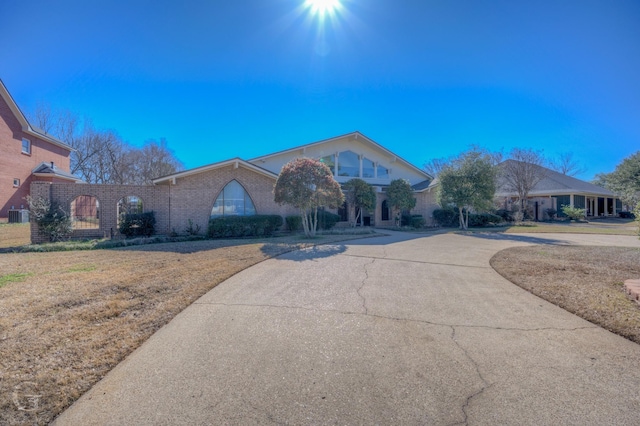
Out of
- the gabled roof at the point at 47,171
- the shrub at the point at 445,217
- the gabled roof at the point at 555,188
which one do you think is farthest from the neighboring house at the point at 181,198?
the gabled roof at the point at 555,188

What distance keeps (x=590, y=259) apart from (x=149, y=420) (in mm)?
10415

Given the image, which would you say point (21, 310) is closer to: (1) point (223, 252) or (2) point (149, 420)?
(2) point (149, 420)

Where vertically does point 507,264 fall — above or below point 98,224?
below

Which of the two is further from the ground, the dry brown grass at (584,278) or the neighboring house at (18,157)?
the neighboring house at (18,157)

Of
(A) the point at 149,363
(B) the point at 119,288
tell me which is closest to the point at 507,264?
(A) the point at 149,363

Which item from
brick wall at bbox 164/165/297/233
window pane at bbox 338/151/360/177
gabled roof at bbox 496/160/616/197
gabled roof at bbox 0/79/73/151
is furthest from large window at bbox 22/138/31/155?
gabled roof at bbox 496/160/616/197

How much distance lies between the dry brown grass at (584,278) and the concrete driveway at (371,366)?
38 cm

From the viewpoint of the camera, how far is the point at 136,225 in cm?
1300

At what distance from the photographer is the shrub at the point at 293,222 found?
1594cm

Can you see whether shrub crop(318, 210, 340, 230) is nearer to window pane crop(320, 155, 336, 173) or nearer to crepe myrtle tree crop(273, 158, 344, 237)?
crepe myrtle tree crop(273, 158, 344, 237)

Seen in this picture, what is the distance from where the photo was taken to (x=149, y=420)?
2156 mm

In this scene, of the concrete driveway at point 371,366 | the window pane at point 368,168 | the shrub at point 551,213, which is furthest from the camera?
the shrub at point 551,213

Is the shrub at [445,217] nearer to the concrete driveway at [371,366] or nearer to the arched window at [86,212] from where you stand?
the concrete driveway at [371,366]

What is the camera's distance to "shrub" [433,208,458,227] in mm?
22172
